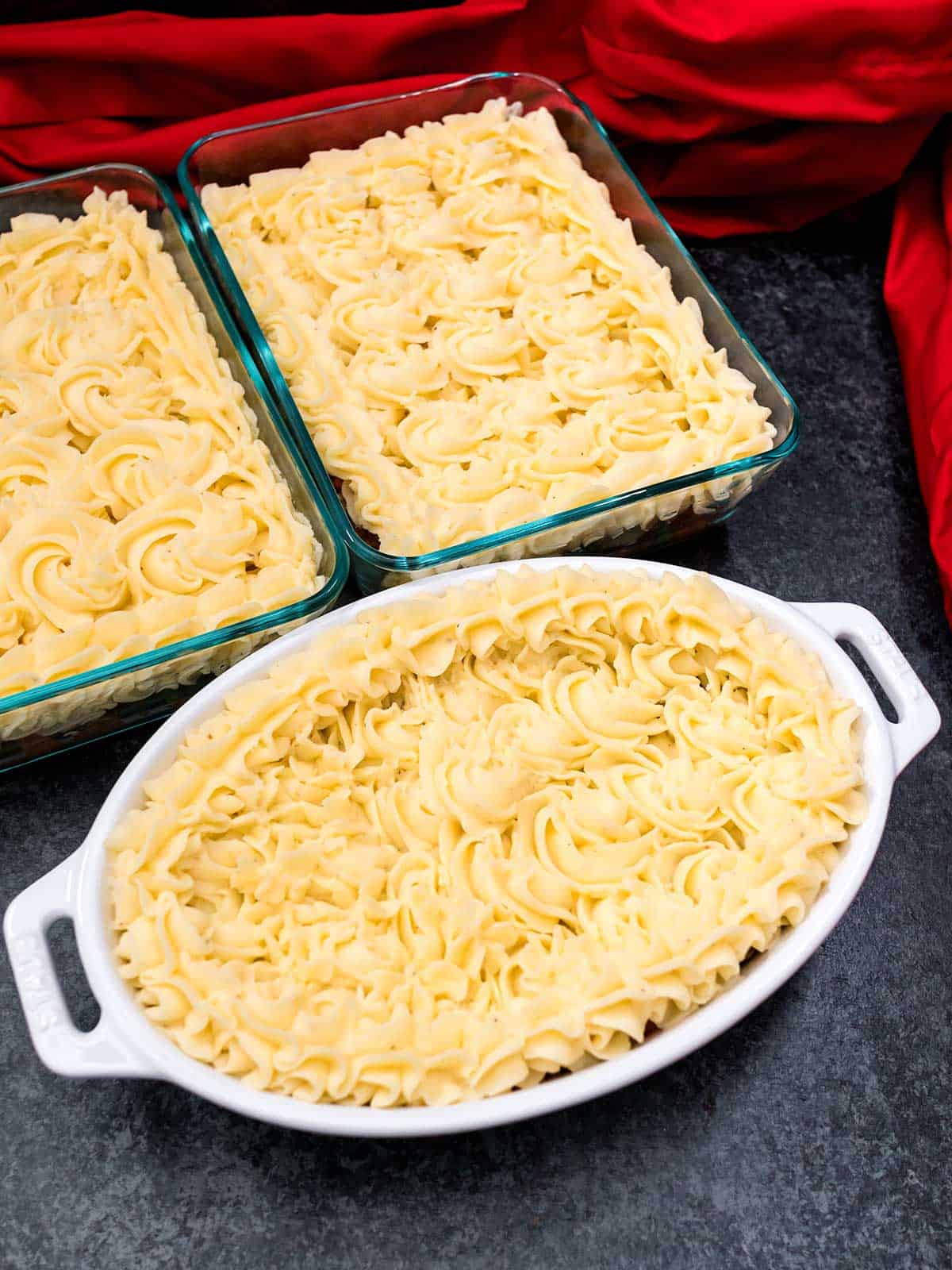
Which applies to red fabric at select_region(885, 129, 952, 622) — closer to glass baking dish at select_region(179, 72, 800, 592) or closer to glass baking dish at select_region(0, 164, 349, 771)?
glass baking dish at select_region(179, 72, 800, 592)

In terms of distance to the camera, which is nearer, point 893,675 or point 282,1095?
point 282,1095

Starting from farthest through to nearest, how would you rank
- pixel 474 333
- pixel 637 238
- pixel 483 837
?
pixel 637 238 → pixel 474 333 → pixel 483 837

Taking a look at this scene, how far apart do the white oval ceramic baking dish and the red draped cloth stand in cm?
38

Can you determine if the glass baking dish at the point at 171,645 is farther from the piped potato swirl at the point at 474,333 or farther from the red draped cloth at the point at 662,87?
the red draped cloth at the point at 662,87

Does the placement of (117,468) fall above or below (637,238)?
above

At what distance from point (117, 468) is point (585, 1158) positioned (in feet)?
2.72

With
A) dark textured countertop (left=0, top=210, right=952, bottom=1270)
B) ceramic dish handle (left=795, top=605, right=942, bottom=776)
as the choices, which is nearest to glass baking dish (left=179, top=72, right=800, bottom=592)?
ceramic dish handle (left=795, top=605, right=942, bottom=776)

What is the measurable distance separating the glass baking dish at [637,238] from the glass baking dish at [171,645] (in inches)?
0.8

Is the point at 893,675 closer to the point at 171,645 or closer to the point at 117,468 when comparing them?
the point at 171,645

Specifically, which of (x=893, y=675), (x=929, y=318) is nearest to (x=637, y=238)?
(x=929, y=318)

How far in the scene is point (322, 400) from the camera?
1.35 metres

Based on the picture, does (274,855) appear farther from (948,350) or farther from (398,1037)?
(948,350)

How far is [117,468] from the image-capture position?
4.25 ft

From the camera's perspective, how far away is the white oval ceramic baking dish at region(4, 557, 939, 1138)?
92 centimetres
